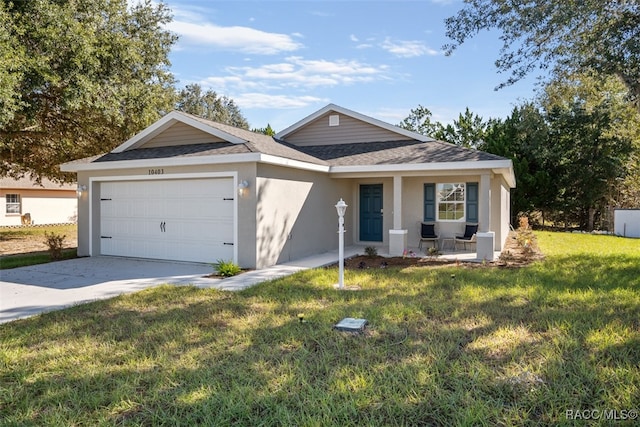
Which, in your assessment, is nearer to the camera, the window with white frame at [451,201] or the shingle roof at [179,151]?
the shingle roof at [179,151]

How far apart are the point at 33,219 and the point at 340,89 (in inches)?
801

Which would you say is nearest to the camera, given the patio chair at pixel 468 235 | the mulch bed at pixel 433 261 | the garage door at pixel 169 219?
the mulch bed at pixel 433 261

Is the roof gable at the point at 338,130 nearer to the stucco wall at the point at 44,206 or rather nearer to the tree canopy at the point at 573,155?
the tree canopy at the point at 573,155

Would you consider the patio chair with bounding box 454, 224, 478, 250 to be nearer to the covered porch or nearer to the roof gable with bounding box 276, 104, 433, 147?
the covered porch

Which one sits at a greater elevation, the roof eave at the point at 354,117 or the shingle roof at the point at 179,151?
the roof eave at the point at 354,117

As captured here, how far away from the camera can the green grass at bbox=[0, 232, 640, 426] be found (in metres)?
3.26

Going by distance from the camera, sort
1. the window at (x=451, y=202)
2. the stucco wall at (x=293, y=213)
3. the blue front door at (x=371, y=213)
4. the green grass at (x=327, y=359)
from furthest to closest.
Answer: the blue front door at (x=371, y=213) < the window at (x=451, y=202) < the stucco wall at (x=293, y=213) < the green grass at (x=327, y=359)

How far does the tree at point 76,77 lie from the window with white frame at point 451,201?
9.94 meters

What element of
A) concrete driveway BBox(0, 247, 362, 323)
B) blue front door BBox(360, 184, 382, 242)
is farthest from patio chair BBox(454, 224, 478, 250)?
concrete driveway BBox(0, 247, 362, 323)

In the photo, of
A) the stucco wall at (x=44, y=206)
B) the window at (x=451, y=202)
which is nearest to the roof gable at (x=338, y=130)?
the window at (x=451, y=202)

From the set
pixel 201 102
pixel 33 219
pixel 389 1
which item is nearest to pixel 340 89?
pixel 389 1

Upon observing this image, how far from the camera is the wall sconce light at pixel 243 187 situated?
31.1 ft

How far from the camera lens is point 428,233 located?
511 inches

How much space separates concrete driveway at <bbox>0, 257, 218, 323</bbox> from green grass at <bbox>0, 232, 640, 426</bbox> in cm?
79
